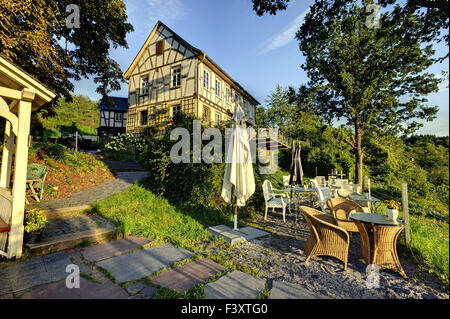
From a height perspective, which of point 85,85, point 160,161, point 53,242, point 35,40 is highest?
point 85,85

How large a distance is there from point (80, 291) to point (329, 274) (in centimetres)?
315

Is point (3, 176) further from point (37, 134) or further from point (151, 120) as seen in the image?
point (151, 120)

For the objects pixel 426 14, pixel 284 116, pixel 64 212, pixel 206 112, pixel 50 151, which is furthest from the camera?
pixel 284 116

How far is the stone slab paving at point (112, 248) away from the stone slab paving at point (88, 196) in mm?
2222

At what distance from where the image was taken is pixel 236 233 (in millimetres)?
4344

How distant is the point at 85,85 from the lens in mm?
10195

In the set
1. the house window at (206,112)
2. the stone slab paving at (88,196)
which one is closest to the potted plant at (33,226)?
the stone slab paving at (88,196)

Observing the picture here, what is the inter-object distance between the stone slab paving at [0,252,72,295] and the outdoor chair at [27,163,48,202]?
333 centimetres

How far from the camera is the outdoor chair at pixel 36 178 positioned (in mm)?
5344

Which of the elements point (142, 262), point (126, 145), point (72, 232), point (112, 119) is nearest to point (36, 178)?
point (72, 232)

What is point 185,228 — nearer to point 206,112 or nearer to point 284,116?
point 206,112

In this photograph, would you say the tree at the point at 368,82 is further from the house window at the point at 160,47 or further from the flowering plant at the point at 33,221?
the flowering plant at the point at 33,221

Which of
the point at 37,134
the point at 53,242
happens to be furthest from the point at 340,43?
the point at 37,134
